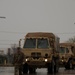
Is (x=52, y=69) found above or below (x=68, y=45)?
below

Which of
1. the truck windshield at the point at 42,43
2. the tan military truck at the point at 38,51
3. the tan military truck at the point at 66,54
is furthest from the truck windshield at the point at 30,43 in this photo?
the tan military truck at the point at 66,54

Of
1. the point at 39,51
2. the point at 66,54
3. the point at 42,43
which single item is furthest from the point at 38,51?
the point at 66,54

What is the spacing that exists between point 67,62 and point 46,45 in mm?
12475

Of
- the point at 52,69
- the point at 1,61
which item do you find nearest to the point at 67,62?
the point at 52,69

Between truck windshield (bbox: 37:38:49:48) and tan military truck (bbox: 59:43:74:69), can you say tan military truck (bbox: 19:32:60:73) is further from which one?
tan military truck (bbox: 59:43:74:69)

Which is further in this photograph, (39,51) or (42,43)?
(42,43)

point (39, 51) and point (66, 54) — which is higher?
point (66, 54)

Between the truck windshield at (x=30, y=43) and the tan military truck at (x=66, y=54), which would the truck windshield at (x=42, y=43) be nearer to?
the truck windshield at (x=30, y=43)

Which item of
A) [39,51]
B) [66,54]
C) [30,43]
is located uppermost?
[30,43]

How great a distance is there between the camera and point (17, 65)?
80.9 ft

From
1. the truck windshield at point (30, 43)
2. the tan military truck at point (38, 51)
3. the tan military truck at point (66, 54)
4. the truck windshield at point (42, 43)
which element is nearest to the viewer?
the tan military truck at point (38, 51)

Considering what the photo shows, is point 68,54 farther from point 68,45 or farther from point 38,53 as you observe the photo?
point 38,53

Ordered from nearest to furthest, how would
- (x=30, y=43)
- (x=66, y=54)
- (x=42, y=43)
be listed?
(x=30, y=43) → (x=42, y=43) → (x=66, y=54)

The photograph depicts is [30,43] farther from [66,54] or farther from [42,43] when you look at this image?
[66,54]
